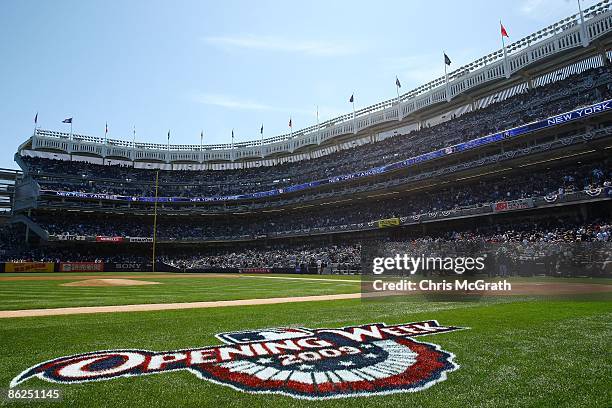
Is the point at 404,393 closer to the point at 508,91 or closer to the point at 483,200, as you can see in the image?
the point at 483,200

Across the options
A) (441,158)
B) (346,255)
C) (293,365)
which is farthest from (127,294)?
(441,158)

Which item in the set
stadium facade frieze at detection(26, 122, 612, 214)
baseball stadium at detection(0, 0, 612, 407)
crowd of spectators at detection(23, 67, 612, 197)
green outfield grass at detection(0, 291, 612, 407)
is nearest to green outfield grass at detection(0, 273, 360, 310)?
baseball stadium at detection(0, 0, 612, 407)

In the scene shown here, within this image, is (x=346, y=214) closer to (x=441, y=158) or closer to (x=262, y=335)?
(x=441, y=158)

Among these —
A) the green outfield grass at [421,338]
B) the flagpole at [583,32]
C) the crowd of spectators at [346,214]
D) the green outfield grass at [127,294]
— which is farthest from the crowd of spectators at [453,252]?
the flagpole at [583,32]

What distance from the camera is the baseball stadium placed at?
4566mm

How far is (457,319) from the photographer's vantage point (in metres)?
8.56

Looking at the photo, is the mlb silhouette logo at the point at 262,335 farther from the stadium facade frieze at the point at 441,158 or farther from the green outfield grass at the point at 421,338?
the stadium facade frieze at the point at 441,158

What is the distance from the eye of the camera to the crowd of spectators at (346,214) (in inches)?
1310

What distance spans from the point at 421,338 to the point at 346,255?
37610mm

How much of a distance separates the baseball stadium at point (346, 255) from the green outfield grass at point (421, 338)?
0.04m

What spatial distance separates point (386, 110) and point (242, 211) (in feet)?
98.5

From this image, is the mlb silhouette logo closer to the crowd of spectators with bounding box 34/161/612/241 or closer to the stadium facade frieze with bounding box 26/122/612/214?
the crowd of spectators with bounding box 34/161/612/241

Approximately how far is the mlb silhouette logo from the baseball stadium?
0.09 m

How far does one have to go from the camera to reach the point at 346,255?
144 ft
